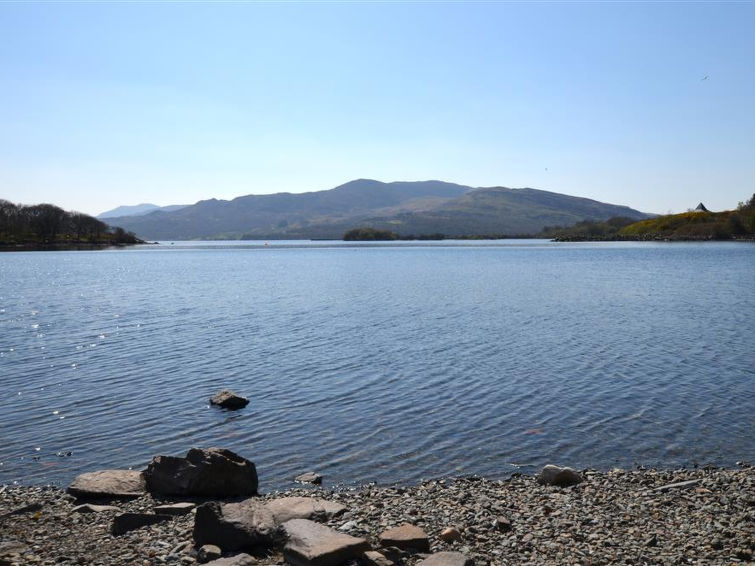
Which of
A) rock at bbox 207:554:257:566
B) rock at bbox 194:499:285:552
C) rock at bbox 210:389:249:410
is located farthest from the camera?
rock at bbox 210:389:249:410

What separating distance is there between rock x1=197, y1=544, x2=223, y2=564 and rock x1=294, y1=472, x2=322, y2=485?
467 cm

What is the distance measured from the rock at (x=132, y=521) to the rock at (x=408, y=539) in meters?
5.05

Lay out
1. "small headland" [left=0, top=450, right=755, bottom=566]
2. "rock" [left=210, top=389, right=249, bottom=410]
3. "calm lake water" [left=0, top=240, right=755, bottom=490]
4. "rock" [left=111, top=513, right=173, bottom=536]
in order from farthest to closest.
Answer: "rock" [left=210, top=389, right=249, bottom=410], "calm lake water" [left=0, top=240, right=755, bottom=490], "rock" [left=111, top=513, right=173, bottom=536], "small headland" [left=0, top=450, right=755, bottom=566]

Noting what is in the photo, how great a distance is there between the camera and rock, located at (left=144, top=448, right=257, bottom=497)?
48.1 ft

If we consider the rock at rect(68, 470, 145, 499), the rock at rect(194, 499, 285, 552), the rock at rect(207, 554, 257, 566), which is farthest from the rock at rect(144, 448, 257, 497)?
the rock at rect(207, 554, 257, 566)

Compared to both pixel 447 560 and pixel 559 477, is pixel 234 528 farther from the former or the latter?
pixel 559 477

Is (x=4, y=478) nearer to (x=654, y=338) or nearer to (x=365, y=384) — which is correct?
(x=365, y=384)

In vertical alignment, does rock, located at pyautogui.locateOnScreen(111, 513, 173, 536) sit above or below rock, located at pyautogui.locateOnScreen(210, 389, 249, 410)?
below

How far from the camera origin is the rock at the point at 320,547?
10.4 meters

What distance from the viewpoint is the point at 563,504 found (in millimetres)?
13547

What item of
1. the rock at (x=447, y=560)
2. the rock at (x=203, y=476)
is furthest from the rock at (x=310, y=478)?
the rock at (x=447, y=560)

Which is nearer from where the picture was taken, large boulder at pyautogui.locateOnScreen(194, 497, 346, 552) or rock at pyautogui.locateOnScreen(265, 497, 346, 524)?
large boulder at pyautogui.locateOnScreen(194, 497, 346, 552)

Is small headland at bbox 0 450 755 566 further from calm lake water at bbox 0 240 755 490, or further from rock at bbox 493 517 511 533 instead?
calm lake water at bbox 0 240 755 490

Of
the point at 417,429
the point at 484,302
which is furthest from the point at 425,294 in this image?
the point at 417,429
